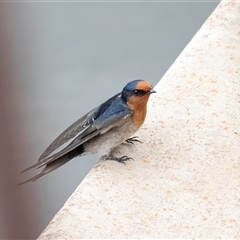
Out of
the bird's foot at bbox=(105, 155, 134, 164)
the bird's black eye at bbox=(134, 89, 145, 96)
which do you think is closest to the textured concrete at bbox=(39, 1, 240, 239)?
the bird's foot at bbox=(105, 155, 134, 164)

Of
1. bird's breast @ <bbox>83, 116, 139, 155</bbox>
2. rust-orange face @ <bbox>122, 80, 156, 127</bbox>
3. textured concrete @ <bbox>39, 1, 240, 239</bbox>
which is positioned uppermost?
rust-orange face @ <bbox>122, 80, 156, 127</bbox>

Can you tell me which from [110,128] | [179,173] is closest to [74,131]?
[110,128]

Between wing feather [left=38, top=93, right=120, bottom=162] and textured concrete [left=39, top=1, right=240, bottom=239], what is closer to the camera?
textured concrete [left=39, top=1, right=240, bottom=239]

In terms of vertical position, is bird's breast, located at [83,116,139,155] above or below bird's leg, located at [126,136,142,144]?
above

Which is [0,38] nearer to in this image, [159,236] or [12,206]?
[12,206]

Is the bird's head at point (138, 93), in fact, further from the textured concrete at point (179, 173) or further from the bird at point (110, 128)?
the textured concrete at point (179, 173)

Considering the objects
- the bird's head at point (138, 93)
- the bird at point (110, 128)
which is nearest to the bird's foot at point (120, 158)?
the bird at point (110, 128)

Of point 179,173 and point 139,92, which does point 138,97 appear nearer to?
point 139,92

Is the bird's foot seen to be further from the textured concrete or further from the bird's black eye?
the bird's black eye
